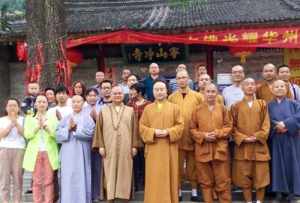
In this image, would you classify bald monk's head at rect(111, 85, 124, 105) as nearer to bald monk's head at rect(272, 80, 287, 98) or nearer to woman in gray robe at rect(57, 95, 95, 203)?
woman in gray robe at rect(57, 95, 95, 203)

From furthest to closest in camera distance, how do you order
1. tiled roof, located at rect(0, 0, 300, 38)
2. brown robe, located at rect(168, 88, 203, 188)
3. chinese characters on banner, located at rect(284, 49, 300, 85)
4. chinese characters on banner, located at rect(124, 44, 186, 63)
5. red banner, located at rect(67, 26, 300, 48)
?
chinese characters on banner, located at rect(124, 44, 186, 63)
chinese characters on banner, located at rect(284, 49, 300, 85)
tiled roof, located at rect(0, 0, 300, 38)
red banner, located at rect(67, 26, 300, 48)
brown robe, located at rect(168, 88, 203, 188)

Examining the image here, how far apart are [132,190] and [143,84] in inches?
61.9

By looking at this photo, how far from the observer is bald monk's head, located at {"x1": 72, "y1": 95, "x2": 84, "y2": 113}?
7410mm

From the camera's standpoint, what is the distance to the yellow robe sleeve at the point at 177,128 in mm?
7141

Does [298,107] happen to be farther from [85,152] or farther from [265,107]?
[85,152]

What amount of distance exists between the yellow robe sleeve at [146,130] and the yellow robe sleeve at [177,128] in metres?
0.23

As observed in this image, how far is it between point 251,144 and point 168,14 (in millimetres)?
7265

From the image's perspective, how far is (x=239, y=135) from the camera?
7285 mm

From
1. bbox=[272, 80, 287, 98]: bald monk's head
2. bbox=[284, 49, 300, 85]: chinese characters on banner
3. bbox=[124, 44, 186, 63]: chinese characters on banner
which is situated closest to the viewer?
bbox=[272, 80, 287, 98]: bald monk's head

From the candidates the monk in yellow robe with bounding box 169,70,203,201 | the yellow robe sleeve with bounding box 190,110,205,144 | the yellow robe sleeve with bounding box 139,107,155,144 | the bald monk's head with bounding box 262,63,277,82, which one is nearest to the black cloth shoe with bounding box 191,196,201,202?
the monk in yellow robe with bounding box 169,70,203,201

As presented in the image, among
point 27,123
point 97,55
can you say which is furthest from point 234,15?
point 27,123

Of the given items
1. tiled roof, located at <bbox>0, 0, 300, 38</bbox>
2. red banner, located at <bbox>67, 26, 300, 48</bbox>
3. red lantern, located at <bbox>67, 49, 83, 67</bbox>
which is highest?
tiled roof, located at <bbox>0, 0, 300, 38</bbox>

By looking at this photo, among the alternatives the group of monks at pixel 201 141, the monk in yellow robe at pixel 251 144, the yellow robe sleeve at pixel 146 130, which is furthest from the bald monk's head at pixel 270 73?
the yellow robe sleeve at pixel 146 130

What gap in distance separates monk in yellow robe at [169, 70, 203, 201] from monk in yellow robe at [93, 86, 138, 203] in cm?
68
